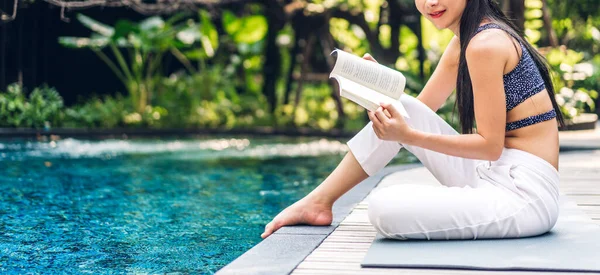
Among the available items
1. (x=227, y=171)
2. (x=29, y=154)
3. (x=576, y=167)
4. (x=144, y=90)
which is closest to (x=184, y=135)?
(x=144, y=90)

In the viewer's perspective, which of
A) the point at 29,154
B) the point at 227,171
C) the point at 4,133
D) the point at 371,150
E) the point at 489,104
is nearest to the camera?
the point at 489,104

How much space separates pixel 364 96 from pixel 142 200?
328cm

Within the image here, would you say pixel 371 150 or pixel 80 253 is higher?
pixel 371 150

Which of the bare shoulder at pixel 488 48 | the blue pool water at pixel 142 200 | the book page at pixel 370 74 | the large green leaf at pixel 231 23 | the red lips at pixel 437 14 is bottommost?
the blue pool water at pixel 142 200

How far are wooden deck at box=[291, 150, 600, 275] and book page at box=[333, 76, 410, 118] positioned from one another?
1.71ft

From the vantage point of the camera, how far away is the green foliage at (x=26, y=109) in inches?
476

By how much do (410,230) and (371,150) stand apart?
383 mm

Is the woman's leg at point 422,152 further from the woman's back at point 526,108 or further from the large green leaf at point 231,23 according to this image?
the large green leaf at point 231,23

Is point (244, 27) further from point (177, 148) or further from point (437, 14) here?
point (437, 14)

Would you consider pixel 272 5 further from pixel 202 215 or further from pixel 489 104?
pixel 489 104

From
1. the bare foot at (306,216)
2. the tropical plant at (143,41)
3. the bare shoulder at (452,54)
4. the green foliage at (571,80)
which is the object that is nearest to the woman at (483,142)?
the bare shoulder at (452,54)

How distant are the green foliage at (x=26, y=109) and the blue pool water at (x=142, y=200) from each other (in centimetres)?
141

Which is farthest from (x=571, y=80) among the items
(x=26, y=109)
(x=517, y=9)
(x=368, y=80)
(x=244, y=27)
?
(x=368, y=80)

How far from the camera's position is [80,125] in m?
12.8
